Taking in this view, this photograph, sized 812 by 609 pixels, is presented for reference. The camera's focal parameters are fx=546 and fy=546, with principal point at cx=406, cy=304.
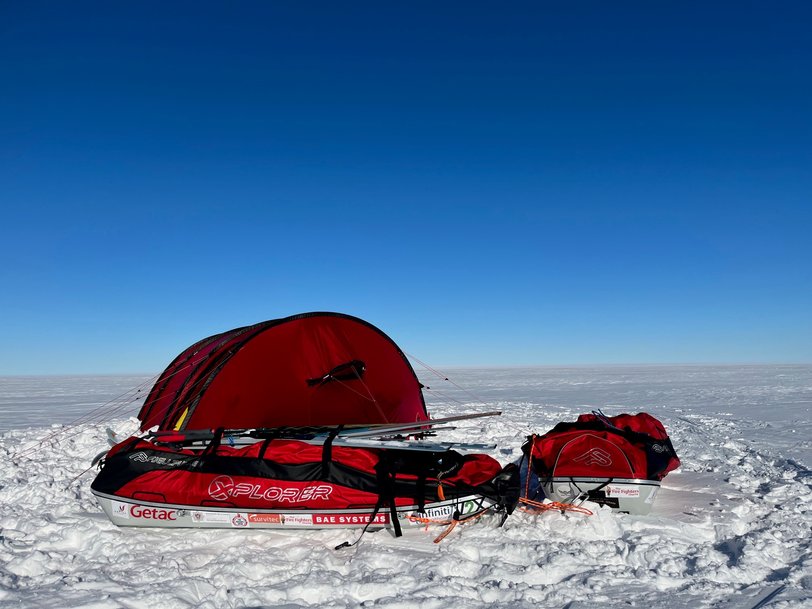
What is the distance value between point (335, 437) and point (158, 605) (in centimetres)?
220

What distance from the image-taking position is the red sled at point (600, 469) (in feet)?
16.2

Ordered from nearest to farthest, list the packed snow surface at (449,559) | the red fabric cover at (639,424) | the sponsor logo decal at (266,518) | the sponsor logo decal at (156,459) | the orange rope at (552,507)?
the packed snow surface at (449,559), the sponsor logo decal at (266,518), the sponsor logo decal at (156,459), the orange rope at (552,507), the red fabric cover at (639,424)

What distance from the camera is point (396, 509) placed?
4.55m

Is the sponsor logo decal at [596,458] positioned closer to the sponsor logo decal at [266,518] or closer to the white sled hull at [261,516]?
the white sled hull at [261,516]

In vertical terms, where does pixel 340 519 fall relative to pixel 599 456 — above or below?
below

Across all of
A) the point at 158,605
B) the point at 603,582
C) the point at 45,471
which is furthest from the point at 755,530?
the point at 45,471

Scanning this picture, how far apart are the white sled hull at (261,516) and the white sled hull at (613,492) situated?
3.41 ft

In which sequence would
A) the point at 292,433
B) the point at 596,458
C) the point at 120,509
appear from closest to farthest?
the point at 120,509
the point at 596,458
the point at 292,433

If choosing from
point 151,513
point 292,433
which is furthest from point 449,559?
point 151,513

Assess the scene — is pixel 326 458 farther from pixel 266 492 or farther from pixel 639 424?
pixel 639 424

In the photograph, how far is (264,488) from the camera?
4543 millimetres

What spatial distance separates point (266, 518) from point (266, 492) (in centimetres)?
21

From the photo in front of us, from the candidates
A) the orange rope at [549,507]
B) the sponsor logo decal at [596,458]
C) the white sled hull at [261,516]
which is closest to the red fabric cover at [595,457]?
the sponsor logo decal at [596,458]

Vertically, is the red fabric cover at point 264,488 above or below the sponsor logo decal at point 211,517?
above
